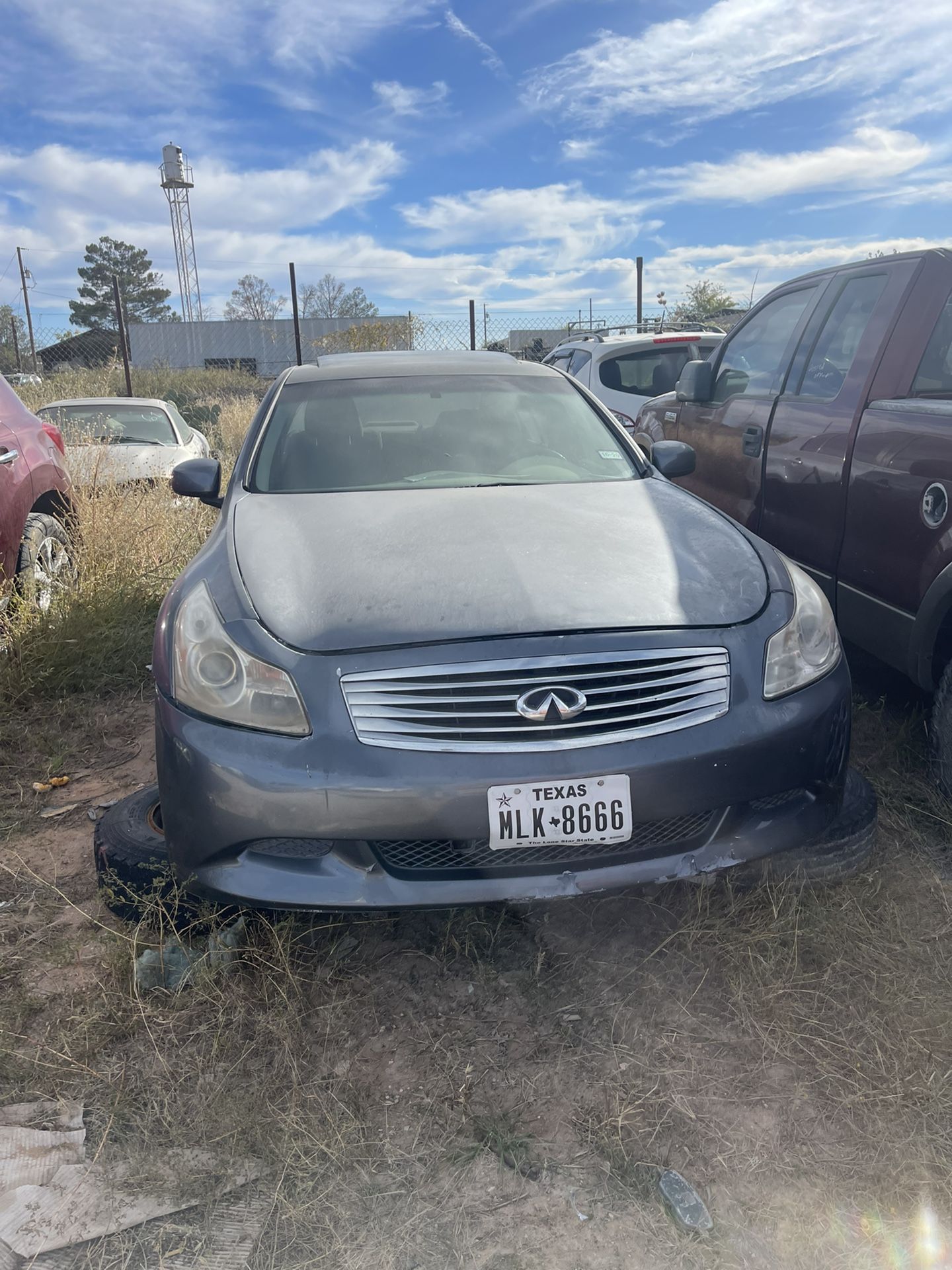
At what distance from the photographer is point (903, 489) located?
2930 millimetres

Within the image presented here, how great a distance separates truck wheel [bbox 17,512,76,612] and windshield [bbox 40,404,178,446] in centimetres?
393

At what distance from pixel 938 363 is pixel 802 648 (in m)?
1.39

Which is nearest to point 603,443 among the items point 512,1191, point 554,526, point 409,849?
point 554,526

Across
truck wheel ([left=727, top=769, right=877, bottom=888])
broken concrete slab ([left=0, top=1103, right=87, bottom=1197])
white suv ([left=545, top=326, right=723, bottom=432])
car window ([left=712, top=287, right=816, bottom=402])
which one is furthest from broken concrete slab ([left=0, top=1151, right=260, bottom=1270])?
white suv ([left=545, top=326, right=723, bottom=432])

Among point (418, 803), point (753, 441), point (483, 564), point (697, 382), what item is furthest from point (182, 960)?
point (697, 382)

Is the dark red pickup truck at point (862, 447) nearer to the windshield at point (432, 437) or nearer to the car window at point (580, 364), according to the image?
the windshield at point (432, 437)

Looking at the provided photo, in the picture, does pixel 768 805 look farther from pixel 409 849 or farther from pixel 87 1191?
pixel 87 1191

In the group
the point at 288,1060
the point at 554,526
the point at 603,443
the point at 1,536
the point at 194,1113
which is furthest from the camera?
the point at 1,536

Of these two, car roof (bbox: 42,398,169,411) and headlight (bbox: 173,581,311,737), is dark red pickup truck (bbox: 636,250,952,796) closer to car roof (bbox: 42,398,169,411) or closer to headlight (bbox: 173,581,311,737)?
headlight (bbox: 173,581,311,737)

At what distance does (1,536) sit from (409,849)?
3.12 metres

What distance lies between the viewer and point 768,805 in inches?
88.9

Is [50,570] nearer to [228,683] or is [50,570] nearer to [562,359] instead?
[228,683]

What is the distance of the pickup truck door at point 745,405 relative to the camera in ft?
13.4

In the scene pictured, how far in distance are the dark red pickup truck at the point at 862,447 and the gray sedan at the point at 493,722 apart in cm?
51
